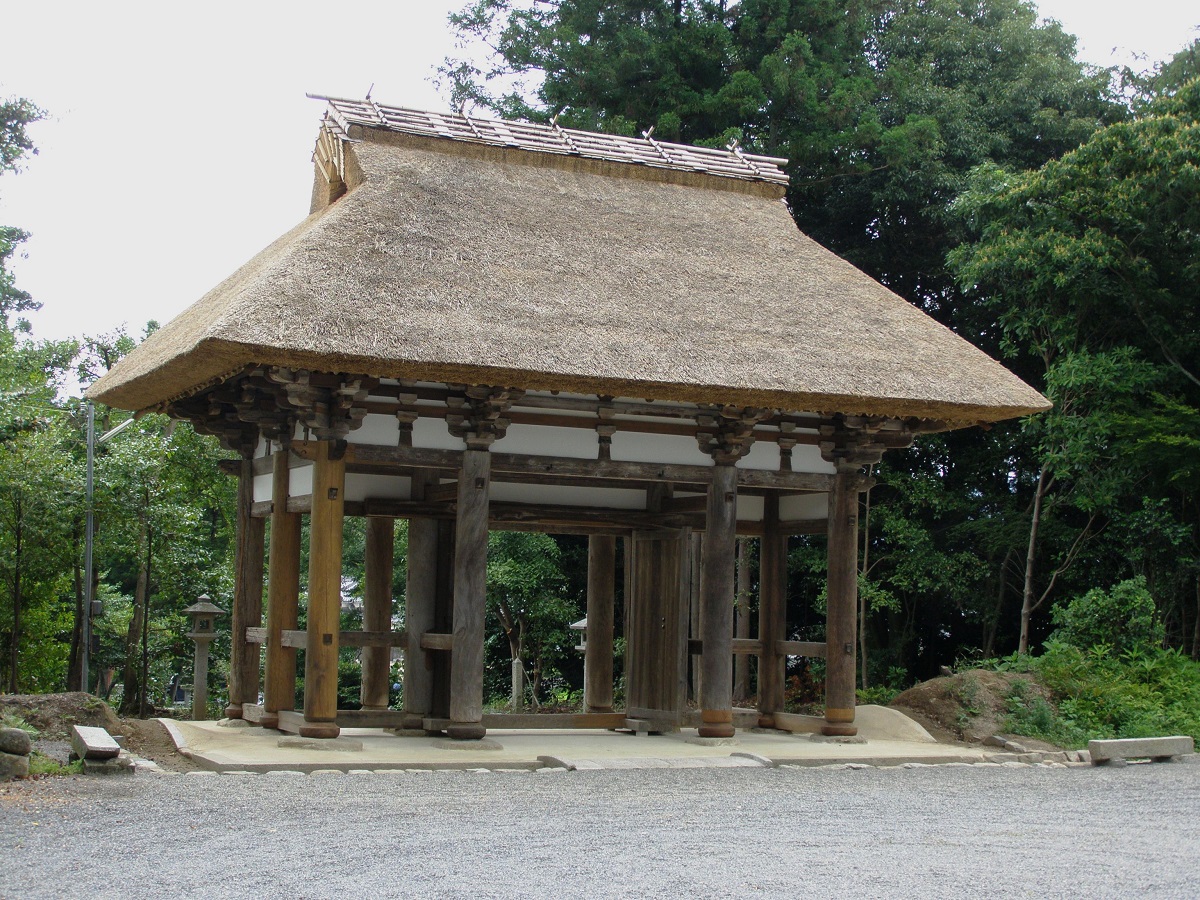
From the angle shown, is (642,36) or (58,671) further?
(58,671)

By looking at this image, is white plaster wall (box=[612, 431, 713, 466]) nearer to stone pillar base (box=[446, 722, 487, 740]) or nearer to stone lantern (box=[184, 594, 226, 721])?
stone pillar base (box=[446, 722, 487, 740])

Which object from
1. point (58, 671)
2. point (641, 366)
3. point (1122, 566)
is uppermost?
point (641, 366)

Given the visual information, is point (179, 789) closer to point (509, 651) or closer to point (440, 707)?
point (440, 707)

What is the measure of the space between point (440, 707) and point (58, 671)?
1477 cm

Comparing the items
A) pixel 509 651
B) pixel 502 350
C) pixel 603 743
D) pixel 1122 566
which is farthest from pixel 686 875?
pixel 509 651

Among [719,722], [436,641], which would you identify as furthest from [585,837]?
[719,722]

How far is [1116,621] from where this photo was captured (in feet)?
47.7

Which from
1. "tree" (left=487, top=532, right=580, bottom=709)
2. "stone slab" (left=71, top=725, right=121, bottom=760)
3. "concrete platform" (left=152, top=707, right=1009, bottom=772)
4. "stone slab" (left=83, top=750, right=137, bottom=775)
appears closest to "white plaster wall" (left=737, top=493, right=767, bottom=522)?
"concrete platform" (left=152, top=707, right=1009, bottom=772)

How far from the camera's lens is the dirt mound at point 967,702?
12.3 meters

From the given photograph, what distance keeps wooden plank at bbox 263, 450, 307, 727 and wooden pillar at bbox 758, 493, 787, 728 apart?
4.52m

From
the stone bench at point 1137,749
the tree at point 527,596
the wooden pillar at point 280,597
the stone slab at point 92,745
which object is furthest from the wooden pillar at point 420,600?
the tree at point 527,596

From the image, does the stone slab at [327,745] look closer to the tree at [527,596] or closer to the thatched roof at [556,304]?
the thatched roof at [556,304]

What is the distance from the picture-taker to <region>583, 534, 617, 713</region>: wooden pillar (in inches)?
524

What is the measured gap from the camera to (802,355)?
10.7 meters
